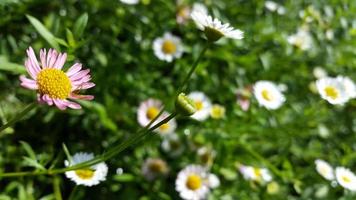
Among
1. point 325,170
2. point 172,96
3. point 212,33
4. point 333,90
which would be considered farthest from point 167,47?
point 212,33

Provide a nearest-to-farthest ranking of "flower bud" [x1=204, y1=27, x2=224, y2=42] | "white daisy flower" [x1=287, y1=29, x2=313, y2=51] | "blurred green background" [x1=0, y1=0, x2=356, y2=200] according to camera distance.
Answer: "flower bud" [x1=204, y1=27, x2=224, y2=42] → "blurred green background" [x1=0, y1=0, x2=356, y2=200] → "white daisy flower" [x1=287, y1=29, x2=313, y2=51]

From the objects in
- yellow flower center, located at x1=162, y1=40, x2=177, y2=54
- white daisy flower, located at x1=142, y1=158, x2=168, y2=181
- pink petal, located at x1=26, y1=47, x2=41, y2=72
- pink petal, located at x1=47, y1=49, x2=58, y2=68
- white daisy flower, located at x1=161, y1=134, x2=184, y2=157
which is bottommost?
pink petal, located at x1=26, y1=47, x2=41, y2=72

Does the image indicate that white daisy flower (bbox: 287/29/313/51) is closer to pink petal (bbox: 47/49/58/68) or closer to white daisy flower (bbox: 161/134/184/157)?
white daisy flower (bbox: 161/134/184/157)

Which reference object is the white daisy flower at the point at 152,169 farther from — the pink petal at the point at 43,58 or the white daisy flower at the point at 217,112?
the pink petal at the point at 43,58

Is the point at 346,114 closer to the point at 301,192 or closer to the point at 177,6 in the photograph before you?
the point at 301,192

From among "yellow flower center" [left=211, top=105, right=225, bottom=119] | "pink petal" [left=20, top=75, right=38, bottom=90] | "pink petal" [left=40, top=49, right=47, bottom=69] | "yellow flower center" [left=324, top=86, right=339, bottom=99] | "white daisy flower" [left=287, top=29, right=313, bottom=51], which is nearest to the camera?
"pink petal" [left=20, top=75, right=38, bottom=90]

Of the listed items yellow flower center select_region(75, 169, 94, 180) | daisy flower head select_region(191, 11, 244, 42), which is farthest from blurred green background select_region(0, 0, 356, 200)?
daisy flower head select_region(191, 11, 244, 42)
